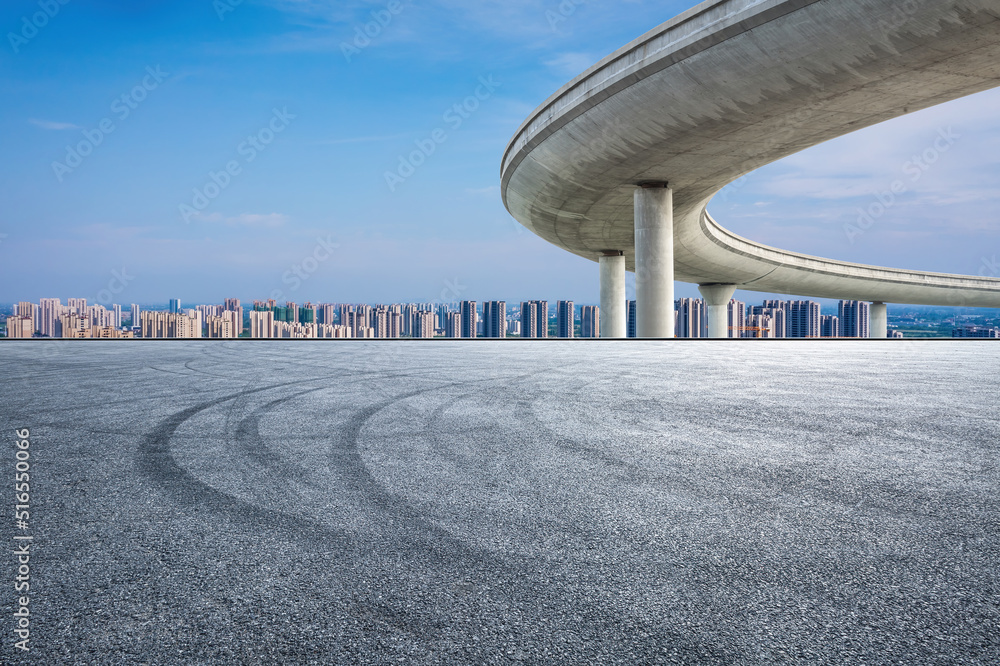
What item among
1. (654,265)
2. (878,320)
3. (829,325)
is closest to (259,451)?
(654,265)

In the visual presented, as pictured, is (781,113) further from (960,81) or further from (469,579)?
(469,579)

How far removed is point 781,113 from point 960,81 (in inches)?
197

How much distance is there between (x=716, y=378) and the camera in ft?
32.1

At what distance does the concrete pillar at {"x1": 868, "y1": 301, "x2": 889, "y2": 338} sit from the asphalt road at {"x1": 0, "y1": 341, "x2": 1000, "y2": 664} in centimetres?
7323

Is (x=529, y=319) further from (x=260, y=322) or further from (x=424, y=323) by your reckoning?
(x=260, y=322)

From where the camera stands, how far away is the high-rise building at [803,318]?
10412 cm

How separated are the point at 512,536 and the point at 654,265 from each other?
25.8 meters

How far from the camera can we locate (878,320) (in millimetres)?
68812

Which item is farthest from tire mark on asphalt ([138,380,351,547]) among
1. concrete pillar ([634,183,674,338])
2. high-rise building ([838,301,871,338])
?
high-rise building ([838,301,871,338])

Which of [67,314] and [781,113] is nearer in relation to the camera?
[781,113]

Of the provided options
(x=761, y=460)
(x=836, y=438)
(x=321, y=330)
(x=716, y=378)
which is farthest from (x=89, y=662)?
(x=321, y=330)

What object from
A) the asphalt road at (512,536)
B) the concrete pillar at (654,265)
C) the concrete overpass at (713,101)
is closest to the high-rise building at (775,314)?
the concrete overpass at (713,101)

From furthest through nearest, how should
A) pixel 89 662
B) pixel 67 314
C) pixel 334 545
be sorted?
pixel 67 314, pixel 334 545, pixel 89 662

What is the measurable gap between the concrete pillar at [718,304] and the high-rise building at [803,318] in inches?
2161
